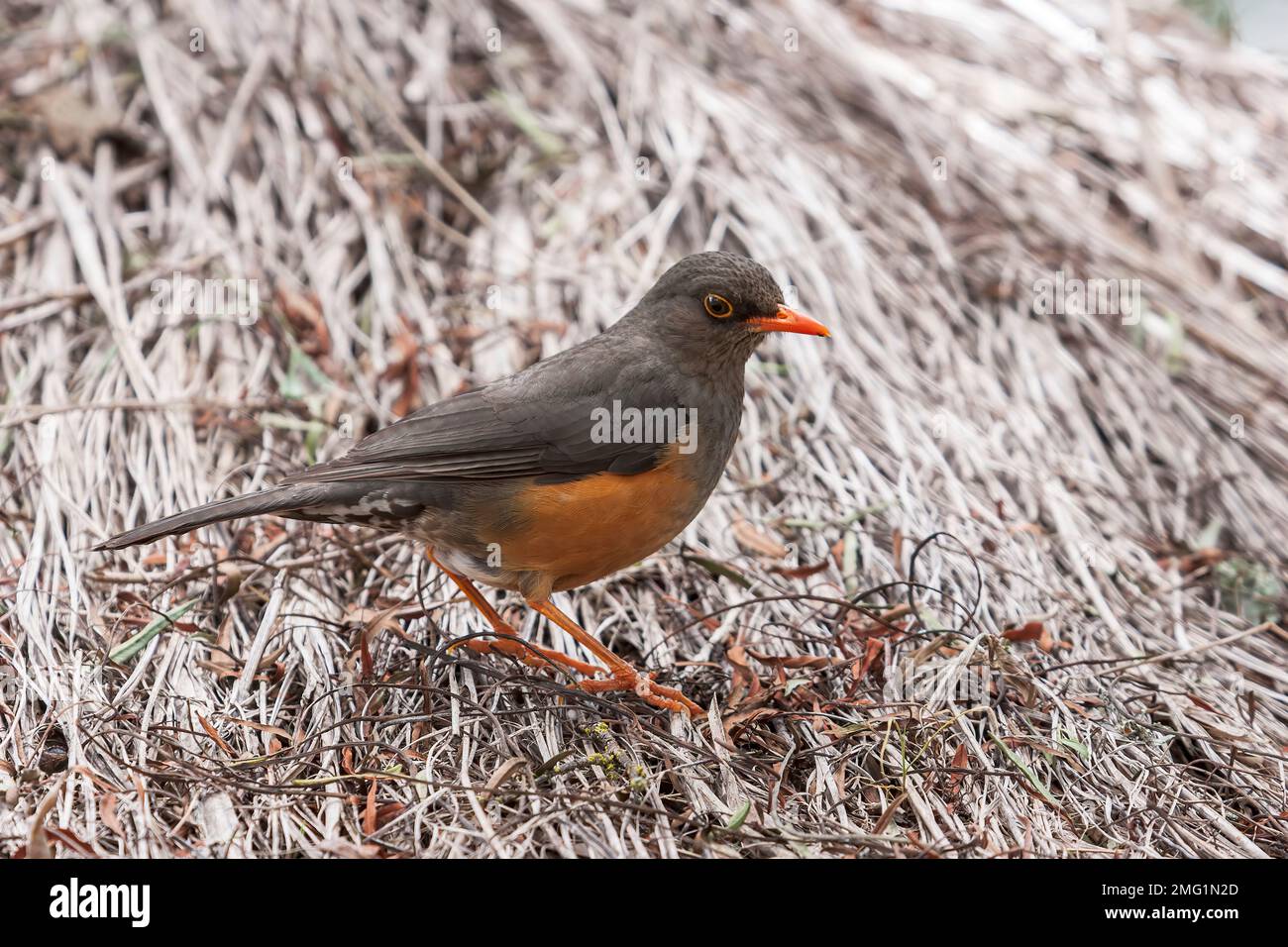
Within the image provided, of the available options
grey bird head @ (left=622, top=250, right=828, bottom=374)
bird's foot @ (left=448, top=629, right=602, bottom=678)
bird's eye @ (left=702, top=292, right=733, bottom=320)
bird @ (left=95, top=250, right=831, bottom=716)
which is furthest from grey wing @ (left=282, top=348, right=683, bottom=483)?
bird's foot @ (left=448, top=629, right=602, bottom=678)

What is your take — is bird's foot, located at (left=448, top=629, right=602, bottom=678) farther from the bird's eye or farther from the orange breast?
the bird's eye

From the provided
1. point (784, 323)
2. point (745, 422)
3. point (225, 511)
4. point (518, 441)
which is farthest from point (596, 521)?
point (745, 422)

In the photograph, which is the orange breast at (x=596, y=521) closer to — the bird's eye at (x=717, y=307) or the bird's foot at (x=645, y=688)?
the bird's foot at (x=645, y=688)

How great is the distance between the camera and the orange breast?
12.6 ft

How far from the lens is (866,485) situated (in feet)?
15.9

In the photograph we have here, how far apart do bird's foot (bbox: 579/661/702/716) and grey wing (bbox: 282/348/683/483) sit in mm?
685

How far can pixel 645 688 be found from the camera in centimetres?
387

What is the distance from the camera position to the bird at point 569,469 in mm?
3865

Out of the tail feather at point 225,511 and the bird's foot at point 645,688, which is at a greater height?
the tail feather at point 225,511

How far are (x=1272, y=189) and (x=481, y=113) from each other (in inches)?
176

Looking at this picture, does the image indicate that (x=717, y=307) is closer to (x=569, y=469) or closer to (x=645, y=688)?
(x=569, y=469)

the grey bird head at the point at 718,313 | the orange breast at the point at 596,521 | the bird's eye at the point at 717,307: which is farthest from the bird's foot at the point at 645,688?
the bird's eye at the point at 717,307

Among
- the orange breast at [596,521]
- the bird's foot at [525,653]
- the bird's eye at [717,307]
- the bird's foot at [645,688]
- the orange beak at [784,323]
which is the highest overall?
the bird's eye at [717,307]
